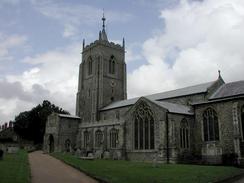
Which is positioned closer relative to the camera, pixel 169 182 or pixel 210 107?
pixel 169 182

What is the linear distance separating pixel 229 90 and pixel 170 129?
10.9 meters

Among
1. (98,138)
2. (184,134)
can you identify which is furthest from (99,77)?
(184,134)

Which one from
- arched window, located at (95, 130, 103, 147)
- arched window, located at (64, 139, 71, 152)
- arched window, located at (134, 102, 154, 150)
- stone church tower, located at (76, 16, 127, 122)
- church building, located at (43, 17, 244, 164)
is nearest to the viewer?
church building, located at (43, 17, 244, 164)

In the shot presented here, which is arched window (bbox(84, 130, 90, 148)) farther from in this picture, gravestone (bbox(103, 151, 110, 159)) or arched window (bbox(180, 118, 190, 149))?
arched window (bbox(180, 118, 190, 149))

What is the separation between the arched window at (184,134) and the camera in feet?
123

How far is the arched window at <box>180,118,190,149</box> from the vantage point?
3756 cm

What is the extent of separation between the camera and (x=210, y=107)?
124 ft

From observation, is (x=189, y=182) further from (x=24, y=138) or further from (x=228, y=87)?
(x=24, y=138)

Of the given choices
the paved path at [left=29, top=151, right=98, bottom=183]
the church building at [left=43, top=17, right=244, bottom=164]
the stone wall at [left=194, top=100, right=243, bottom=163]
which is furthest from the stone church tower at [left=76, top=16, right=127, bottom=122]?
the paved path at [left=29, top=151, right=98, bottom=183]

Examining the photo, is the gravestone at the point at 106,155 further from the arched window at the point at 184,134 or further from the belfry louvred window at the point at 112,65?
the belfry louvred window at the point at 112,65

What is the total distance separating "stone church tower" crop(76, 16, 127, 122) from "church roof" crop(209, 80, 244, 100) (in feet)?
92.0

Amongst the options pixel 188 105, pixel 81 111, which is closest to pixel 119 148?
pixel 188 105

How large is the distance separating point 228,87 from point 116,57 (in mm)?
33579

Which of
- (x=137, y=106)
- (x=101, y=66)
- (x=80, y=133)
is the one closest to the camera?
(x=137, y=106)
